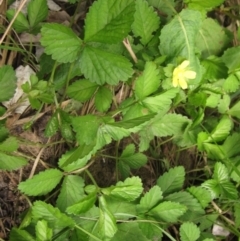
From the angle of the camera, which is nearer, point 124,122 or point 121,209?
point 124,122

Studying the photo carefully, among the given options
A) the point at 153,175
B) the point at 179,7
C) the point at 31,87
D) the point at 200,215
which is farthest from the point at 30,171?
the point at 179,7

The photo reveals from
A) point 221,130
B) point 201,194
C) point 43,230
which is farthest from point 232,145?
point 43,230

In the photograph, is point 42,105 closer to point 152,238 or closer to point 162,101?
point 162,101

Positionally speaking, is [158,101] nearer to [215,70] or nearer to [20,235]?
[215,70]

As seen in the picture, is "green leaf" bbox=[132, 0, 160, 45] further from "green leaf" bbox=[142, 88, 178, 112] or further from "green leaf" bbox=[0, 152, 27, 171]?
"green leaf" bbox=[0, 152, 27, 171]

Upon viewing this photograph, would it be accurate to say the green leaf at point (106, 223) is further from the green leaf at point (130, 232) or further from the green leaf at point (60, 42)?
the green leaf at point (60, 42)

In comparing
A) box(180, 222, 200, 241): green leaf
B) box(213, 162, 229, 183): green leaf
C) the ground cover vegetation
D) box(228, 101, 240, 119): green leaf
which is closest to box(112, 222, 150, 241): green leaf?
the ground cover vegetation

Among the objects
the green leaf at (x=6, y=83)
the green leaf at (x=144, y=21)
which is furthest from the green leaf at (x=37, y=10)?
the green leaf at (x=144, y=21)
